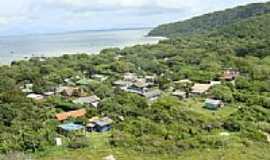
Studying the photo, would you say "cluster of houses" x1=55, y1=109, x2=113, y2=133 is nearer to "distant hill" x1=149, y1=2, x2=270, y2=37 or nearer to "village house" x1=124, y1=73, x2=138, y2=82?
"village house" x1=124, y1=73, x2=138, y2=82

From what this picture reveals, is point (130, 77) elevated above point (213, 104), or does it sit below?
above

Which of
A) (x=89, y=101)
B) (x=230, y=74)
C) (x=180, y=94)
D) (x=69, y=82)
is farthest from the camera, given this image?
(x=230, y=74)

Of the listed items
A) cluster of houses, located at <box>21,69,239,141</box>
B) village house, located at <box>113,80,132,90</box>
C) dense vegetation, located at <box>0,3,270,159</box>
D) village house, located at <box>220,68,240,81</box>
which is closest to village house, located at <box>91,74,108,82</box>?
cluster of houses, located at <box>21,69,239,141</box>

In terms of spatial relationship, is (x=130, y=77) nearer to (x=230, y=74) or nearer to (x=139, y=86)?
(x=139, y=86)

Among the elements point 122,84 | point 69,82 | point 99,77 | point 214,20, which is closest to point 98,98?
point 122,84

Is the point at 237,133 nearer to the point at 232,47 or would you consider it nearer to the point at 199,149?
the point at 199,149

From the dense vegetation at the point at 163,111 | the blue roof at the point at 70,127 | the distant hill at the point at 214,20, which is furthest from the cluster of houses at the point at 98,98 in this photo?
the distant hill at the point at 214,20

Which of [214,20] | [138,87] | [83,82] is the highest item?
[214,20]
